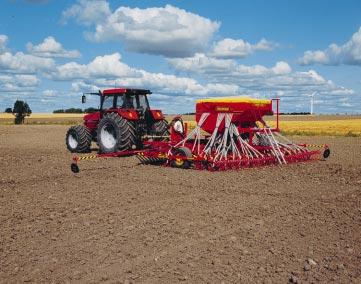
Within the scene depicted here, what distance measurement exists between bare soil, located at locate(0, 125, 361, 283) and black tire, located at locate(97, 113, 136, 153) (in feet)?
9.43

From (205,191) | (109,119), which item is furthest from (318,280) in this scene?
(109,119)

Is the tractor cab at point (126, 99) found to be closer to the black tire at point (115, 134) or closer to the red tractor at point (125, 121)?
the red tractor at point (125, 121)

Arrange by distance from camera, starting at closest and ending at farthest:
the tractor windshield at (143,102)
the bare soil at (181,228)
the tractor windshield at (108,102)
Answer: the bare soil at (181,228) < the tractor windshield at (143,102) < the tractor windshield at (108,102)

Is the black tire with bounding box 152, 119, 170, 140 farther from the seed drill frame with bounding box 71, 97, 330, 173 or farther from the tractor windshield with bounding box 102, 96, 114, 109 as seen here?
the tractor windshield with bounding box 102, 96, 114, 109

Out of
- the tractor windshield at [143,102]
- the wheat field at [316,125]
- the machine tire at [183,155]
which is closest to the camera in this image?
the machine tire at [183,155]

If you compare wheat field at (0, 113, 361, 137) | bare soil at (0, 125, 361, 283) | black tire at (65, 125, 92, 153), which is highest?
black tire at (65, 125, 92, 153)

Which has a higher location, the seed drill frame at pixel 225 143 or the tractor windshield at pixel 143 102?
the tractor windshield at pixel 143 102

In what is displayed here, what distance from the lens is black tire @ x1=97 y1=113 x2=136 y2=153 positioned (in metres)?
14.7

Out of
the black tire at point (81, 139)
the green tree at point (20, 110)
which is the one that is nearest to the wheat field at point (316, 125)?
the green tree at point (20, 110)

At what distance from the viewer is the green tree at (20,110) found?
5619 centimetres

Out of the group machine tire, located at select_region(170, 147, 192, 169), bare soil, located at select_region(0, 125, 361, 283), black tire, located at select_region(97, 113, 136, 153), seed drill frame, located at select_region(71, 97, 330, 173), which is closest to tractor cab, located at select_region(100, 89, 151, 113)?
black tire, located at select_region(97, 113, 136, 153)

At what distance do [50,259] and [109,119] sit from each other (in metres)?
9.80

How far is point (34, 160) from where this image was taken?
15.4 meters

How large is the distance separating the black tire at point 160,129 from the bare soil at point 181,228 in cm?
385
